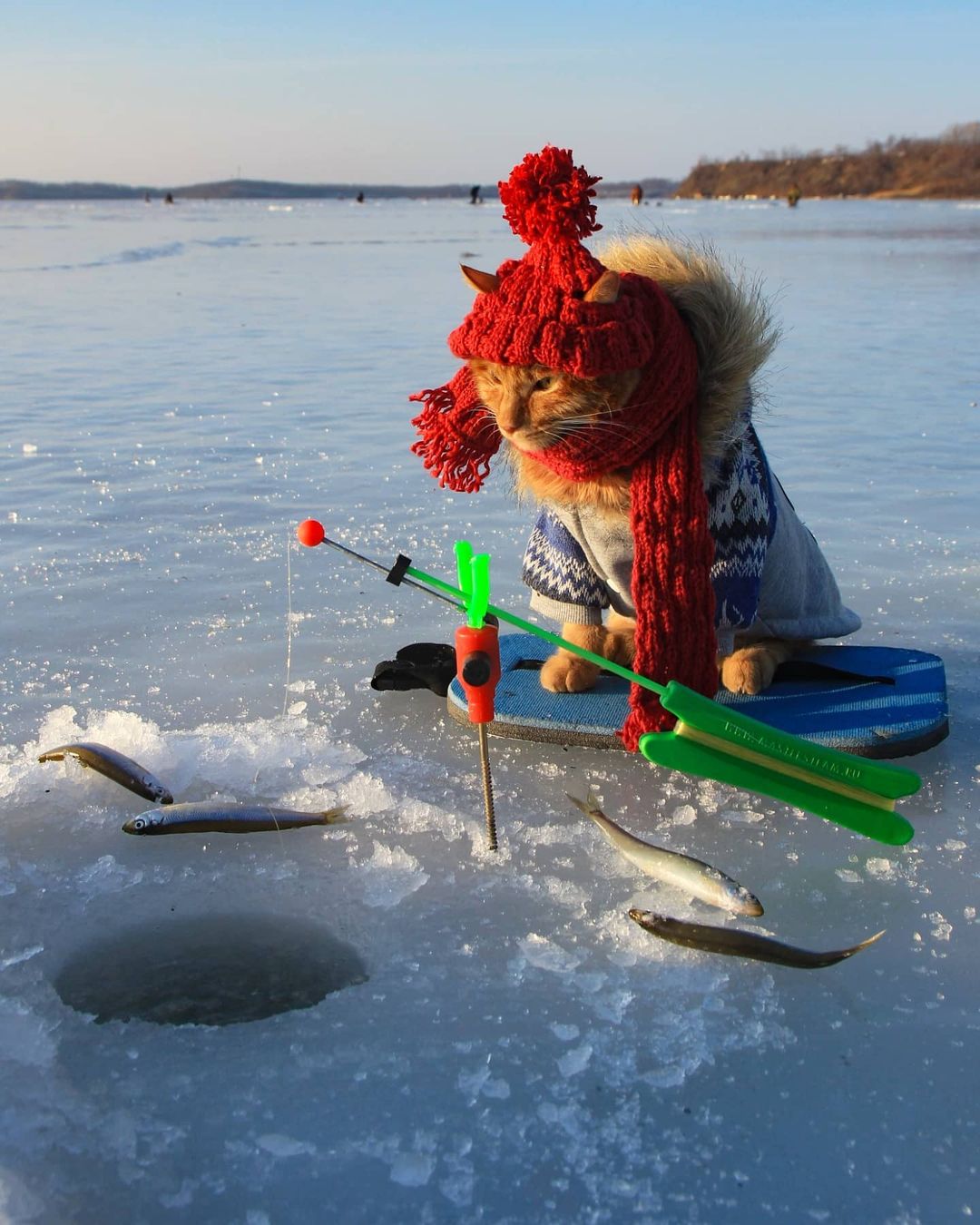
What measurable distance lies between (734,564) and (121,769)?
1260 millimetres

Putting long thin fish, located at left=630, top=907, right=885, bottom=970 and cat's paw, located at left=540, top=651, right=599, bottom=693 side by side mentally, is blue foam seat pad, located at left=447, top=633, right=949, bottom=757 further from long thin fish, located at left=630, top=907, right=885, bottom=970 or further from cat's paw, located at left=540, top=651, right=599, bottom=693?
long thin fish, located at left=630, top=907, right=885, bottom=970

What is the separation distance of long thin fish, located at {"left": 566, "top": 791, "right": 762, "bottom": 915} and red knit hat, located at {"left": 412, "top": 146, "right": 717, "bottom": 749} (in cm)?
31

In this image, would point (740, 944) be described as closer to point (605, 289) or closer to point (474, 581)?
point (474, 581)

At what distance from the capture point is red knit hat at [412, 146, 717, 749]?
195 centimetres

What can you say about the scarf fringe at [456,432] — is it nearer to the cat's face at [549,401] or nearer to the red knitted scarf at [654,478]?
the red knitted scarf at [654,478]

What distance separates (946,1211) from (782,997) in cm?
39

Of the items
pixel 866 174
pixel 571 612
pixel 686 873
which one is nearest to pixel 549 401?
pixel 571 612

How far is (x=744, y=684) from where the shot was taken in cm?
260

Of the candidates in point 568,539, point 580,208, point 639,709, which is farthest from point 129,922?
point 580,208

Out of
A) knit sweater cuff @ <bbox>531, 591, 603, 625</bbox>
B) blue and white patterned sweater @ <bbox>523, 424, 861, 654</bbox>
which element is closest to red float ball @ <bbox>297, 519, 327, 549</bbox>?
blue and white patterned sweater @ <bbox>523, 424, 861, 654</bbox>

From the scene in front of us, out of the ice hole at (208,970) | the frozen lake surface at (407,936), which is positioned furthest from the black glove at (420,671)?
the ice hole at (208,970)

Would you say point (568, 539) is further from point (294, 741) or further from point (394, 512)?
point (394, 512)

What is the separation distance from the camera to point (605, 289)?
193cm

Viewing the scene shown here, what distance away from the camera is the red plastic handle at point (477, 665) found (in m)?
1.92
